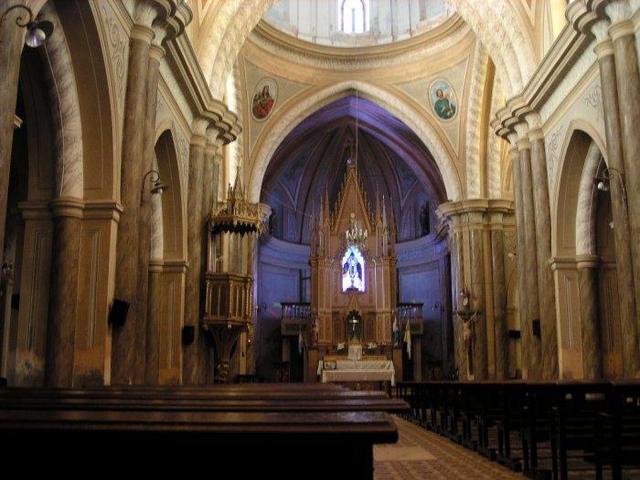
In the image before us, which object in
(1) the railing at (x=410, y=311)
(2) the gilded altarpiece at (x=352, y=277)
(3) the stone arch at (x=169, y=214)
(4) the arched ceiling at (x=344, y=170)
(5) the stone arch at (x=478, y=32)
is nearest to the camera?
(3) the stone arch at (x=169, y=214)

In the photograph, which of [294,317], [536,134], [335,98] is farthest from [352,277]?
[536,134]

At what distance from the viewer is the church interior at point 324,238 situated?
4.13m

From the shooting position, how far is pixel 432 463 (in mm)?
6770

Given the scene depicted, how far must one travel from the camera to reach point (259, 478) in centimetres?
208

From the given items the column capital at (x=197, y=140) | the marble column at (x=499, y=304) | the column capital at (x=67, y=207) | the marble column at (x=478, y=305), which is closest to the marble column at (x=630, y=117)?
the column capital at (x=67, y=207)

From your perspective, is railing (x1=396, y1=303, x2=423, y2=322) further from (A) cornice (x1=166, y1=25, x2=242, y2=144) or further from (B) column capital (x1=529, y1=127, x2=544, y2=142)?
(A) cornice (x1=166, y1=25, x2=242, y2=144)

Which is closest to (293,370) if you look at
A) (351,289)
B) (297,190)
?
(351,289)

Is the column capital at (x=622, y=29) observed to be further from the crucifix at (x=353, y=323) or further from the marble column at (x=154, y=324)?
the crucifix at (x=353, y=323)

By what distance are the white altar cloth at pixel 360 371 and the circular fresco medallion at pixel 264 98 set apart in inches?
310

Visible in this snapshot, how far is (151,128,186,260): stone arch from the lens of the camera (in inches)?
499

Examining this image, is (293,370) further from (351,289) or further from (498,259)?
(498,259)

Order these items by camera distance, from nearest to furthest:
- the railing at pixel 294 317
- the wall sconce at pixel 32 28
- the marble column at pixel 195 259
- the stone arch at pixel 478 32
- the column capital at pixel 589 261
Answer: the wall sconce at pixel 32 28
the marble column at pixel 195 259
the column capital at pixel 589 261
the stone arch at pixel 478 32
the railing at pixel 294 317

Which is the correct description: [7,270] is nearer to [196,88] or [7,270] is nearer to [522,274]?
[196,88]

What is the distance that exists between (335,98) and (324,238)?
5017 mm
